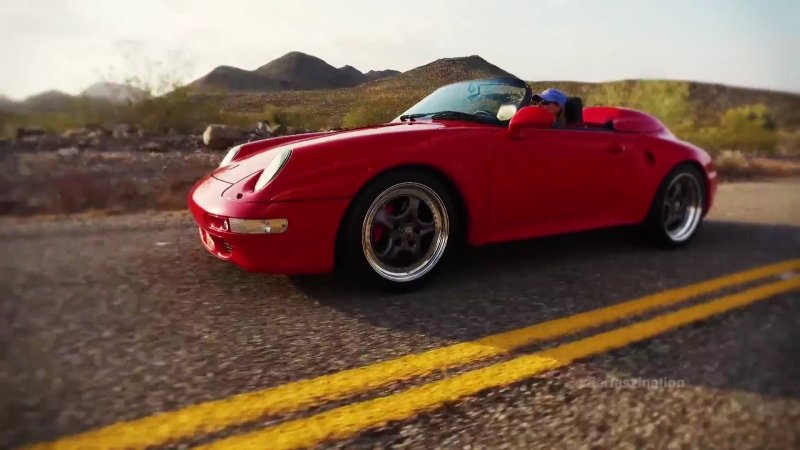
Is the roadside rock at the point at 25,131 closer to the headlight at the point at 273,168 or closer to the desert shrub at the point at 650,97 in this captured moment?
the headlight at the point at 273,168

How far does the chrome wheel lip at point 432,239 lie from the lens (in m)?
2.37

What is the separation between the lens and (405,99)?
2705mm

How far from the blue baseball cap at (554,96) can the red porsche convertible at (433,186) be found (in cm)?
5

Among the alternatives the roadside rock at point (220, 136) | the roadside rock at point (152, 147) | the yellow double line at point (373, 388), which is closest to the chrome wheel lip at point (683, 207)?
the yellow double line at point (373, 388)

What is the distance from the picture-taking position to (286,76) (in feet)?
5.42

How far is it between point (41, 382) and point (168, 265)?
49.5 inches

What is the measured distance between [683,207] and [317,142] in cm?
237

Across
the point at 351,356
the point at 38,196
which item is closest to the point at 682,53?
the point at 351,356

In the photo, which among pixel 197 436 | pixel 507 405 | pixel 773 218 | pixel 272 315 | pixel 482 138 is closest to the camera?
pixel 197 436

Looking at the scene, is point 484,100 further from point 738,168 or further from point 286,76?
point 738,168

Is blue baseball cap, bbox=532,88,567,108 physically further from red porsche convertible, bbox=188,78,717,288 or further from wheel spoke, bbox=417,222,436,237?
wheel spoke, bbox=417,222,436,237

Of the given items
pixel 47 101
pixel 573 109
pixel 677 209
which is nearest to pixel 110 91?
pixel 47 101

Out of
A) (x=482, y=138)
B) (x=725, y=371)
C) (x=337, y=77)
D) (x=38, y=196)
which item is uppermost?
(x=337, y=77)

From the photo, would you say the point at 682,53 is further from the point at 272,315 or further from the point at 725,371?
the point at 272,315
